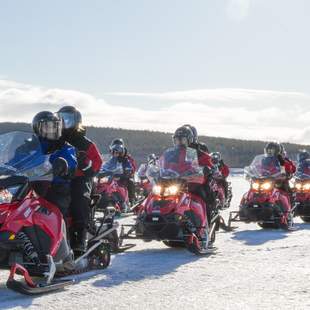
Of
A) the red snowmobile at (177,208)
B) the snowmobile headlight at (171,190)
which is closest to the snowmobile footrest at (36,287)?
the red snowmobile at (177,208)

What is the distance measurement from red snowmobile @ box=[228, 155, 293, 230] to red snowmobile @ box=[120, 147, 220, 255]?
11.2 feet

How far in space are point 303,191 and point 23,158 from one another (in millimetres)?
11546

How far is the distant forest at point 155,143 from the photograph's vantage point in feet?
319

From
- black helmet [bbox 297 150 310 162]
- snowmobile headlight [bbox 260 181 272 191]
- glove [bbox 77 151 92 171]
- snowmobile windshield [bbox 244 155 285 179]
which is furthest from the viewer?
black helmet [bbox 297 150 310 162]

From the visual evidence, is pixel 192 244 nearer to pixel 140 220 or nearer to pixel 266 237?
pixel 140 220

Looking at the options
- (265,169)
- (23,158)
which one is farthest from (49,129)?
(265,169)

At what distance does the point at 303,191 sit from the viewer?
1664cm

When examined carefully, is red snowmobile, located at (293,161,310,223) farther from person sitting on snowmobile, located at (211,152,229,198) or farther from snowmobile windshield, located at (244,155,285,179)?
person sitting on snowmobile, located at (211,152,229,198)

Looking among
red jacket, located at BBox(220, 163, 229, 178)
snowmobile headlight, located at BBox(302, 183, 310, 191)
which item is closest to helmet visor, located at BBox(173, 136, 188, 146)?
snowmobile headlight, located at BBox(302, 183, 310, 191)

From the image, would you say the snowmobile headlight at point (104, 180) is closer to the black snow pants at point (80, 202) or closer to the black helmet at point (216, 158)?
the black helmet at point (216, 158)

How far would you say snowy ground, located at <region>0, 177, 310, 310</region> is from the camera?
19.4 ft

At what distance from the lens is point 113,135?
101 m

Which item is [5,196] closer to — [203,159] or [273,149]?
[203,159]

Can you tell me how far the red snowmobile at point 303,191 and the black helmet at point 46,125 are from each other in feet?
32.9
